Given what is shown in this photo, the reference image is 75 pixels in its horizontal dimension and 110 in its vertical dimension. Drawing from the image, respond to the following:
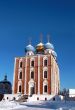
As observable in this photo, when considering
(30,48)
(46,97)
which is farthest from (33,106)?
(30,48)

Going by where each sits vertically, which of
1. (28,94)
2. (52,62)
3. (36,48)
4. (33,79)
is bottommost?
(28,94)

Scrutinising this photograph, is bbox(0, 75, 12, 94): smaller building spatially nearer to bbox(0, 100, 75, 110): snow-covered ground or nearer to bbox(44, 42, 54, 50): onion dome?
bbox(44, 42, 54, 50): onion dome

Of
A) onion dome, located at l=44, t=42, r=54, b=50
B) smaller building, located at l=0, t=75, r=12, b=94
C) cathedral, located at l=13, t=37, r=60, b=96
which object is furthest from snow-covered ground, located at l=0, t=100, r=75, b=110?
smaller building, located at l=0, t=75, r=12, b=94

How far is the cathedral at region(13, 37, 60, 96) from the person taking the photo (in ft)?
199

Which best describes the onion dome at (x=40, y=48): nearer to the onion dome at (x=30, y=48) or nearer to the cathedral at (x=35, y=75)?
the onion dome at (x=30, y=48)

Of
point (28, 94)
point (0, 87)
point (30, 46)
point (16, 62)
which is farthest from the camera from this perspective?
point (0, 87)

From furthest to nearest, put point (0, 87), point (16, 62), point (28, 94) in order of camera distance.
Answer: point (0, 87) → point (16, 62) → point (28, 94)

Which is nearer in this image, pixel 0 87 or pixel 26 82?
pixel 26 82

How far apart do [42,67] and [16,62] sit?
7815 mm

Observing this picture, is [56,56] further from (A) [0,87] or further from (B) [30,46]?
(A) [0,87]

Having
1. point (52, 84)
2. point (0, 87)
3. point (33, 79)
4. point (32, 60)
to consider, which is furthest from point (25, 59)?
point (0, 87)

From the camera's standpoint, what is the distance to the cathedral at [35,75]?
2393 inches

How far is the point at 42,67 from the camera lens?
62.5 metres

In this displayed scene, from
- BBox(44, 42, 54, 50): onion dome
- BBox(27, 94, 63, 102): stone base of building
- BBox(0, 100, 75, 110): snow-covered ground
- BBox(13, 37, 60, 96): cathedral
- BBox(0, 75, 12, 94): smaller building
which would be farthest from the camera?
BBox(0, 75, 12, 94): smaller building
